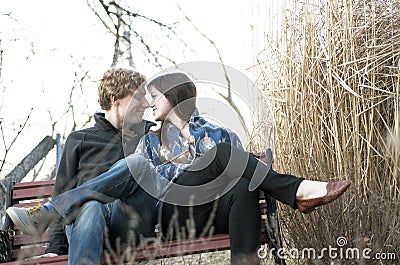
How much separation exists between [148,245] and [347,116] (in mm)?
957

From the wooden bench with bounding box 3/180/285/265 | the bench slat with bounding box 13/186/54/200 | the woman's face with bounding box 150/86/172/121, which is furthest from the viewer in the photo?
the bench slat with bounding box 13/186/54/200

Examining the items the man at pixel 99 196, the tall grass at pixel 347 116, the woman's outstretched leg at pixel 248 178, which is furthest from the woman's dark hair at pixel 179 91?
the tall grass at pixel 347 116

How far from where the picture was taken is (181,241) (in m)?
2.42

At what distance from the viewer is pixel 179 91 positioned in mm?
2795

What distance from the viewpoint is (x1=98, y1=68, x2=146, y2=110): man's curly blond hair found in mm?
2865

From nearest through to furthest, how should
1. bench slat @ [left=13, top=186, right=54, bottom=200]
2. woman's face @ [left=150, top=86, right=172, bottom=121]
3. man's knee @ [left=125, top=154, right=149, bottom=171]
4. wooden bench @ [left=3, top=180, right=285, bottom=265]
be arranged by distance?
wooden bench @ [left=3, top=180, right=285, bottom=265]
man's knee @ [left=125, top=154, right=149, bottom=171]
woman's face @ [left=150, top=86, right=172, bottom=121]
bench slat @ [left=13, top=186, right=54, bottom=200]

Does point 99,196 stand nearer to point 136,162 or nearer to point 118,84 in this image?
point 136,162

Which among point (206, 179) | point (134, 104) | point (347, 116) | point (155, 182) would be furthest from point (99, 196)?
point (347, 116)

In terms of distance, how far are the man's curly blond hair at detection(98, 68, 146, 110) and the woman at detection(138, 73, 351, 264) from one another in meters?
0.09

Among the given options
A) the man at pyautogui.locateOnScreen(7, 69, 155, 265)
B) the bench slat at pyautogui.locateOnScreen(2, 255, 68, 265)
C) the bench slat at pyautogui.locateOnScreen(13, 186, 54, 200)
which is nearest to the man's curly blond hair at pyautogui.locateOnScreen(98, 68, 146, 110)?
the man at pyautogui.locateOnScreen(7, 69, 155, 265)

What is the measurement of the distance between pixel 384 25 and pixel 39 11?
321 centimetres

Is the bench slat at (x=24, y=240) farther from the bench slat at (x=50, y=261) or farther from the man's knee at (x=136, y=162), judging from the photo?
the man's knee at (x=136, y=162)

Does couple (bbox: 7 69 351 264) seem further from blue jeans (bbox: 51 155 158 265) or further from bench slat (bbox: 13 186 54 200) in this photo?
bench slat (bbox: 13 186 54 200)

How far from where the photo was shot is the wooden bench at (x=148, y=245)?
2.33 meters
